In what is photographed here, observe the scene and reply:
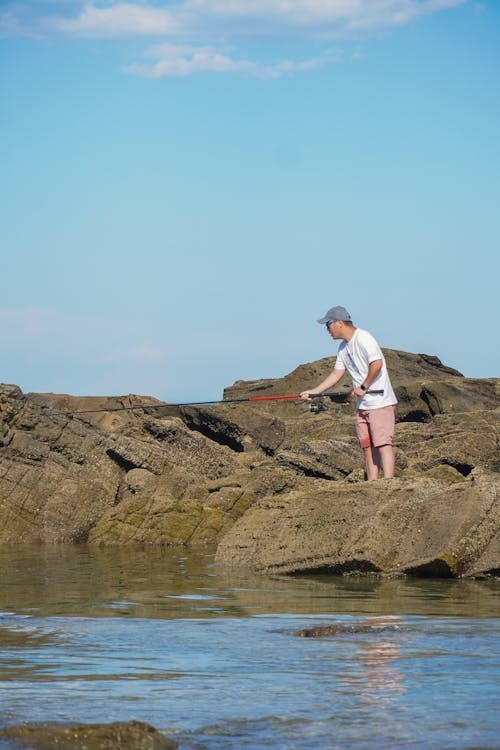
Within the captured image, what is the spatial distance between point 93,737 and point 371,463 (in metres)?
7.23

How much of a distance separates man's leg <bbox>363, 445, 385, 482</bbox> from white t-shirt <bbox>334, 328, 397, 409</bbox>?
1.45 feet

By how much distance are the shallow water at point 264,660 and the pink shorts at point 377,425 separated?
6.16ft

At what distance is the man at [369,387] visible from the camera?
10633mm

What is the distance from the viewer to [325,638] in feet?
20.0

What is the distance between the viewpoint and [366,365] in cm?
1073

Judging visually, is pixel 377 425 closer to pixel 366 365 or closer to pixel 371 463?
pixel 371 463

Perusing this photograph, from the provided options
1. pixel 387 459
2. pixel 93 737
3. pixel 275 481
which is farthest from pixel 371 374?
pixel 93 737

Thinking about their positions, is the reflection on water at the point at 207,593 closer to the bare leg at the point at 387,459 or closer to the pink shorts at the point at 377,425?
the bare leg at the point at 387,459

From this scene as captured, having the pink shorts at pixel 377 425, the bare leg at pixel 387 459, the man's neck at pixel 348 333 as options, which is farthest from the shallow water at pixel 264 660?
the man's neck at pixel 348 333

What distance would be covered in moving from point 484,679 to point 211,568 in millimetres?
5771

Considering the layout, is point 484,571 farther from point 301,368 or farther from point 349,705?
point 301,368

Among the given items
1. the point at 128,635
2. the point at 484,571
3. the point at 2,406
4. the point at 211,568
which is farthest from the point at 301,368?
the point at 128,635

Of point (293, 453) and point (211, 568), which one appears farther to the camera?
point (293, 453)

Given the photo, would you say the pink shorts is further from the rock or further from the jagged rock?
the rock
